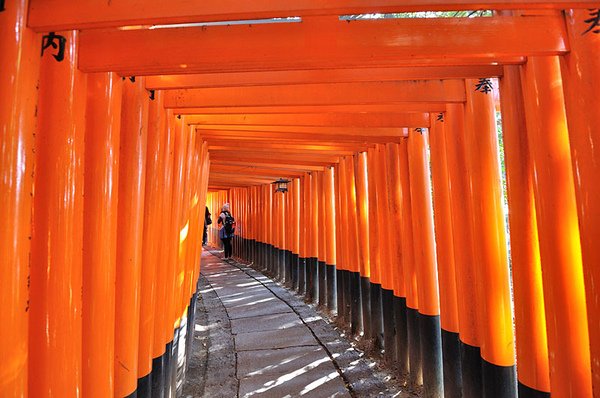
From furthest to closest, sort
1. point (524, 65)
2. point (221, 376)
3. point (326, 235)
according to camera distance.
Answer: point (326, 235) < point (221, 376) < point (524, 65)

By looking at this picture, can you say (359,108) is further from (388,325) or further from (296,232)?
(296,232)

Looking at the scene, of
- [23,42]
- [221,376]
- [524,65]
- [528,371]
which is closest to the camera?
[23,42]

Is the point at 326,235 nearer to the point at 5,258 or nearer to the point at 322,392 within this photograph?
the point at 322,392

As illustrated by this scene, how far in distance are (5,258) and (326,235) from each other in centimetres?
662

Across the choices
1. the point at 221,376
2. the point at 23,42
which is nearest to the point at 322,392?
the point at 221,376

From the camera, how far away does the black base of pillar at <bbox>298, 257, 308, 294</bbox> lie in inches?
369

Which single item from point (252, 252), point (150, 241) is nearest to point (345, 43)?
point (150, 241)

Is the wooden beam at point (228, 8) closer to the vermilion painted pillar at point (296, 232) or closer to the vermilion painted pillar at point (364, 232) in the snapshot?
the vermilion painted pillar at point (364, 232)

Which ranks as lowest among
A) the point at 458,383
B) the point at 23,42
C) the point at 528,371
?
the point at 458,383

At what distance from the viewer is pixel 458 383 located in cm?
366

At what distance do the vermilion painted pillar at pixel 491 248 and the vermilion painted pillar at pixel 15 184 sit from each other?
270 cm

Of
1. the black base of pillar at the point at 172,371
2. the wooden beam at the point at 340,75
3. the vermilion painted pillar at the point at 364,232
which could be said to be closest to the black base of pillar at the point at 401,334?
the vermilion painted pillar at the point at 364,232

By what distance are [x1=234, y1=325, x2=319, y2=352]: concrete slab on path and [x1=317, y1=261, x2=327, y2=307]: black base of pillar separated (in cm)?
140

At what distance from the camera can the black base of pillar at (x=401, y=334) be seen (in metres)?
4.80
